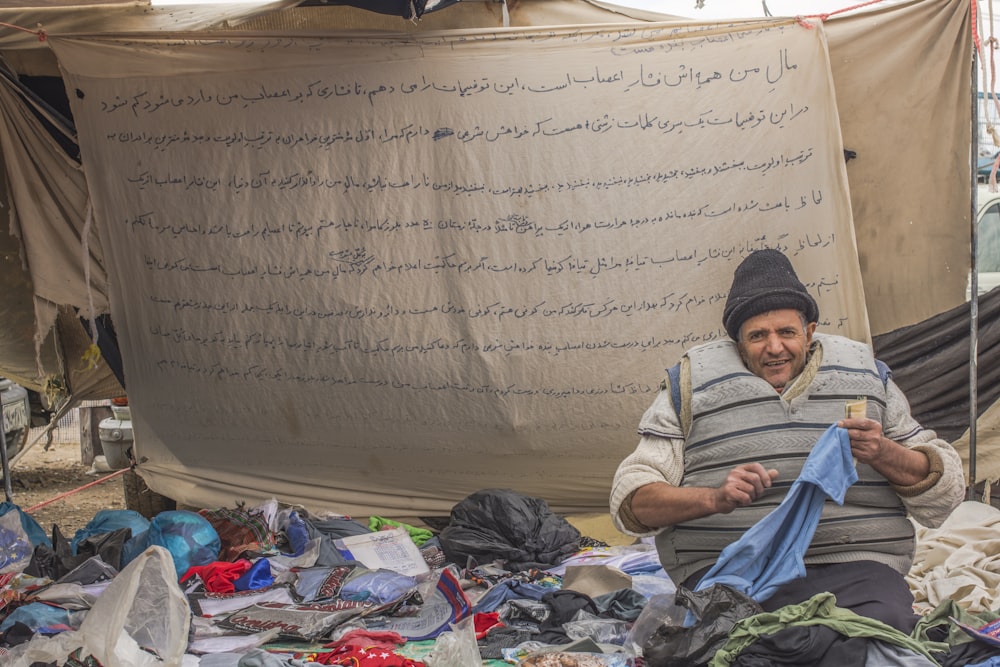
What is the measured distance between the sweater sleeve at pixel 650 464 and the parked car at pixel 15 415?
6865 mm

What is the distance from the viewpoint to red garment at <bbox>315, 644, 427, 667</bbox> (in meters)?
3.25

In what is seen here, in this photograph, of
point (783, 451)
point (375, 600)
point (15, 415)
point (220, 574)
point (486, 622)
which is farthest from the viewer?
point (15, 415)

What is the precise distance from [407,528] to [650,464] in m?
2.36

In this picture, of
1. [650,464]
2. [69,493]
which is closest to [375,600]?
[650,464]

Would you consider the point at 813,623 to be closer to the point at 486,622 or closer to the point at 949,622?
the point at 949,622

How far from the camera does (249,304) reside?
5.10 m

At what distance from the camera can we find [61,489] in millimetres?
9188

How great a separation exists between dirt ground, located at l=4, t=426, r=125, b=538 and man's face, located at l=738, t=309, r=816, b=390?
5.43 meters

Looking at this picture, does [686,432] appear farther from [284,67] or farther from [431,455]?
[284,67]

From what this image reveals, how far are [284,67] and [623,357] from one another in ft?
6.53

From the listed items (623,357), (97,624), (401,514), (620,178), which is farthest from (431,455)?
(97,624)

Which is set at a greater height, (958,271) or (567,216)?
(567,216)

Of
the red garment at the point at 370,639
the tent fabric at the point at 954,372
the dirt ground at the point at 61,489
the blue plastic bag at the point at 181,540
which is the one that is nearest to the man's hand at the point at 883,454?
the red garment at the point at 370,639

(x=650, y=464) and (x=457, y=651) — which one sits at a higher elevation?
(x=650, y=464)
